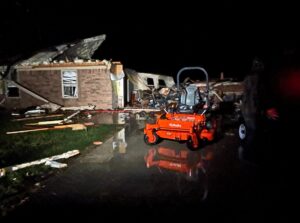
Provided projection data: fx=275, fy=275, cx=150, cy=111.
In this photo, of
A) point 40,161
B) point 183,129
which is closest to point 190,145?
point 183,129

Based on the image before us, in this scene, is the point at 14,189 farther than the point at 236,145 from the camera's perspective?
No

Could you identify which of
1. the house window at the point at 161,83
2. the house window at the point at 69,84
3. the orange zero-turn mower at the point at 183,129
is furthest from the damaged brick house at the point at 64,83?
the orange zero-turn mower at the point at 183,129

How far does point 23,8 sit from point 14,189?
29.9 metres

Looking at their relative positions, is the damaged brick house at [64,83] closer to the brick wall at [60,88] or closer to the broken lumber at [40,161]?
the brick wall at [60,88]

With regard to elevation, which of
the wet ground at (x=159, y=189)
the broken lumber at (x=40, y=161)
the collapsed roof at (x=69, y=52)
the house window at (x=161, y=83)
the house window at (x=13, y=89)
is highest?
the collapsed roof at (x=69, y=52)

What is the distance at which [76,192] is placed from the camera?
5.66 m

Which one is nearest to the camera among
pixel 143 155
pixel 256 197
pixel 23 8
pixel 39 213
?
pixel 39 213

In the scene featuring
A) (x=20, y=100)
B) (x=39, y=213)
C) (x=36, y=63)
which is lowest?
(x=39, y=213)

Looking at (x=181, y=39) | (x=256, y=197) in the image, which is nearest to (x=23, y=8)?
(x=181, y=39)

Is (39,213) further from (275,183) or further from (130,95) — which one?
(130,95)

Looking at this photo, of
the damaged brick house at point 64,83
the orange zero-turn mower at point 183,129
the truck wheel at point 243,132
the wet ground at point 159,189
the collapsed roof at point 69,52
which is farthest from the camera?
the collapsed roof at point 69,52

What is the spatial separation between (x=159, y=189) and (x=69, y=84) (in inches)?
656

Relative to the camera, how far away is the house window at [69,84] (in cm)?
2059

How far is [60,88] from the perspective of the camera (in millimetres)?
20766
